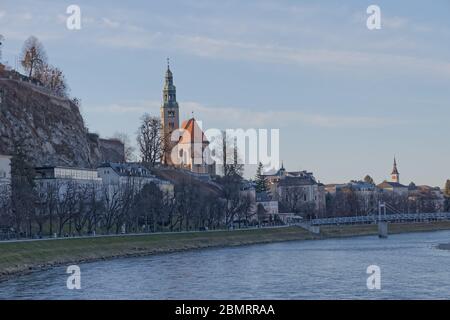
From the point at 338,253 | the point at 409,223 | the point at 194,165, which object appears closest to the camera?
the point at 338,253

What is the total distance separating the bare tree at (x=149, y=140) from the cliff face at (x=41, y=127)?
1996 cm

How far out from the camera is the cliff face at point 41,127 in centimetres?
10525

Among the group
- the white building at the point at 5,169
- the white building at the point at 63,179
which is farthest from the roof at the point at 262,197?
the white building at the point at 5,169

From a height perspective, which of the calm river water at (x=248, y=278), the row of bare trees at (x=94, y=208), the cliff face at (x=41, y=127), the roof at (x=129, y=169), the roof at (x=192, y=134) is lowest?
the calm river water at (x=248, y=278)

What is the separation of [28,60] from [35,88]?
61.3 ft

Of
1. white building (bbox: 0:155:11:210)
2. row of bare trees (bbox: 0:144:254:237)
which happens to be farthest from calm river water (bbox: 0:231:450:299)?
white building (bbox: 0:155:11:210)

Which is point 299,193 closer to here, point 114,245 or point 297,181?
point 297,181

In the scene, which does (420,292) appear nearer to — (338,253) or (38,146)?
(338,253)

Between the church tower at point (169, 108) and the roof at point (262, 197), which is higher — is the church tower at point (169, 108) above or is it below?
above

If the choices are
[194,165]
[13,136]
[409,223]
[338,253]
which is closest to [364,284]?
[338,253]

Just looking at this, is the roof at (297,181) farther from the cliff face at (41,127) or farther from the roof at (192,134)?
the cliff face at (41,127)

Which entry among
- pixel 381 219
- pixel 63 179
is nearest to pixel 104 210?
pixel 63 179
